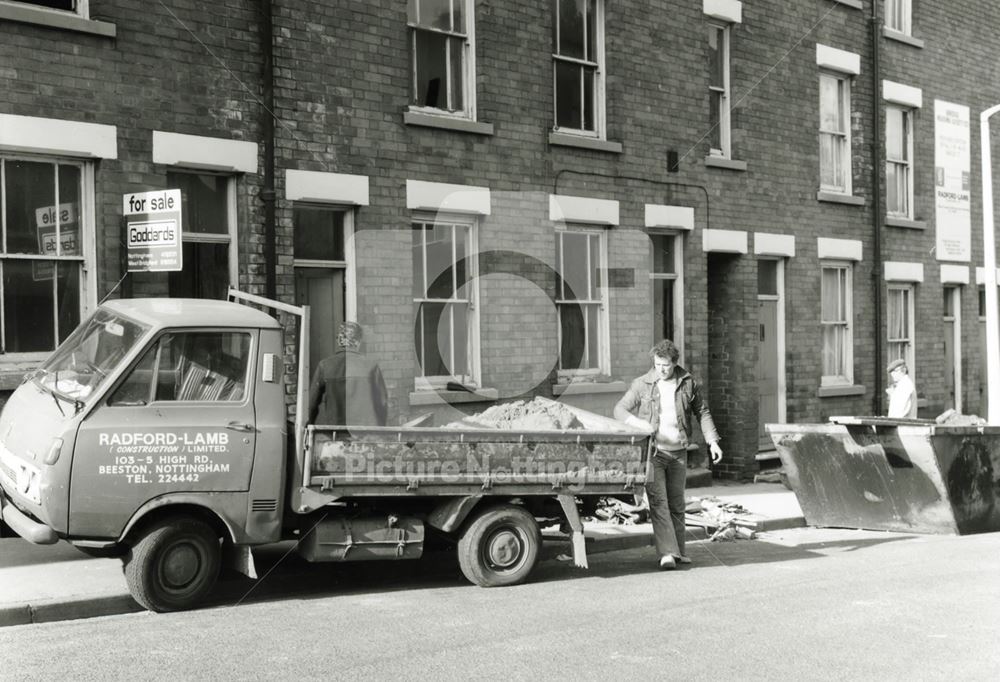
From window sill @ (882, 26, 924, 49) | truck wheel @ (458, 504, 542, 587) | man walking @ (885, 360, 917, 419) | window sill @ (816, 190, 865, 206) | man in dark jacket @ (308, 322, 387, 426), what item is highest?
window sill @ (882, 26, 924, 49)

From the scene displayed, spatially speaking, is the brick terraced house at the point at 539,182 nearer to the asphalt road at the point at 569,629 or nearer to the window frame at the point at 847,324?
the window frame at the point at 847,324

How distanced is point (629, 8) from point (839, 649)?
10.5 metres

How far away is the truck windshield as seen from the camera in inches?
298

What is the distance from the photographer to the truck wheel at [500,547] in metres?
8.54

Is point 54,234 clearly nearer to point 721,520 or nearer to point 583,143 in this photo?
point 583,143

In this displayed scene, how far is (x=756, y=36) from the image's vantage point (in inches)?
672

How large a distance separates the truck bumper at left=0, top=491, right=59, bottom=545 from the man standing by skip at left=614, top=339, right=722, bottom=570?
4.72 metres

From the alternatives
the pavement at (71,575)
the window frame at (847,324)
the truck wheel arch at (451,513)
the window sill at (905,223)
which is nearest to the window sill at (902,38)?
the window sill at (905,223)

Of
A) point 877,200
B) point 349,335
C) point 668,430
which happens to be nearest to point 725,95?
point 877,200

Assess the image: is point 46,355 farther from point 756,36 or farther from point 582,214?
point 756,36

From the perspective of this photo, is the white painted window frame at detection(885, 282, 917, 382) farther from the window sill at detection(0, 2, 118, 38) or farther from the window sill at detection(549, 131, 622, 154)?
the window sill at detection(0, 2, 118, 38)

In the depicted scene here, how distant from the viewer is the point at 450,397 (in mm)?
12945

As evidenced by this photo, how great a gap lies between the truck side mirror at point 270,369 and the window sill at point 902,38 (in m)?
14.8

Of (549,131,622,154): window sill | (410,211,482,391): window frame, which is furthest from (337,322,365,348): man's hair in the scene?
(549,131,622,154): window sill
